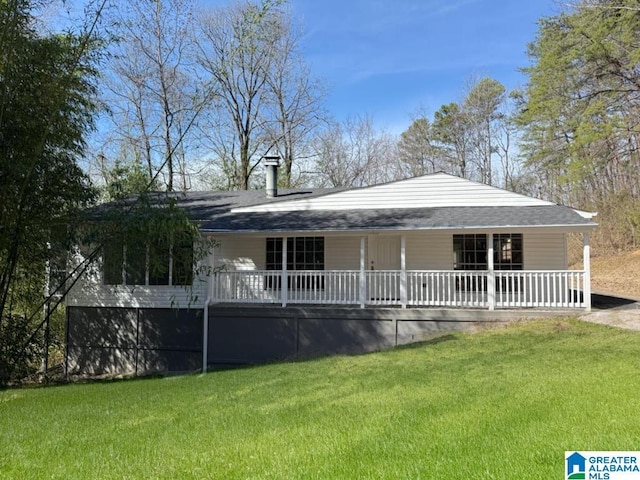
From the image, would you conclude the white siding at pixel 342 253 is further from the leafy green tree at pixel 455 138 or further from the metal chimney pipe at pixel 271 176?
the leafy green tree at pixel 455 138

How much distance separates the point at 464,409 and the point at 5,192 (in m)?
8.69

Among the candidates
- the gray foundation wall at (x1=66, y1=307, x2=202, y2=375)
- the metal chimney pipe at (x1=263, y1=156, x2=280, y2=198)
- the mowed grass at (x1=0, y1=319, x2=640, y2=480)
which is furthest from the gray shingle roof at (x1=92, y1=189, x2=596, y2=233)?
the mowed grass at (x1=0, y1=319, x2=640, y2=480)

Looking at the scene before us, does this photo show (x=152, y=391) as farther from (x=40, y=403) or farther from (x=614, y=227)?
(x=614, y=227)

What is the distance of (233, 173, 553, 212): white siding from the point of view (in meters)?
12.8

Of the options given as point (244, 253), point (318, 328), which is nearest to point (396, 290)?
point (318, 328)

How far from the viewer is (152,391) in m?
7.88

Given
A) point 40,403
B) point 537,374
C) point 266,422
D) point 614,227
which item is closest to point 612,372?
point 537,374

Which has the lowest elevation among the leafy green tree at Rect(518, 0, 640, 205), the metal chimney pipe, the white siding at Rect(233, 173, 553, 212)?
the white siding at Rect(233, 173, 553, 212)

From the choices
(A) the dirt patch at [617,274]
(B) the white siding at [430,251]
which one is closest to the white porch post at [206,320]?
(B) the white siding at [430,251]

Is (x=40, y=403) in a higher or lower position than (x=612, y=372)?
Result: lower

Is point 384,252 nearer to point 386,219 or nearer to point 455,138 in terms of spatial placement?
point 386,219

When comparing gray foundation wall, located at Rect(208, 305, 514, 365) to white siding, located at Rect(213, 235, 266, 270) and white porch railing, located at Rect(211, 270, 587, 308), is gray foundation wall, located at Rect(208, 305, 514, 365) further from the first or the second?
white siding, located at Rect(213, 235, 266, 270)

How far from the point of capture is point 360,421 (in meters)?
4.75

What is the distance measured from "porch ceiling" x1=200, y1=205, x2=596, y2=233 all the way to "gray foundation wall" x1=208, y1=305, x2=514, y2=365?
6.63 feet
